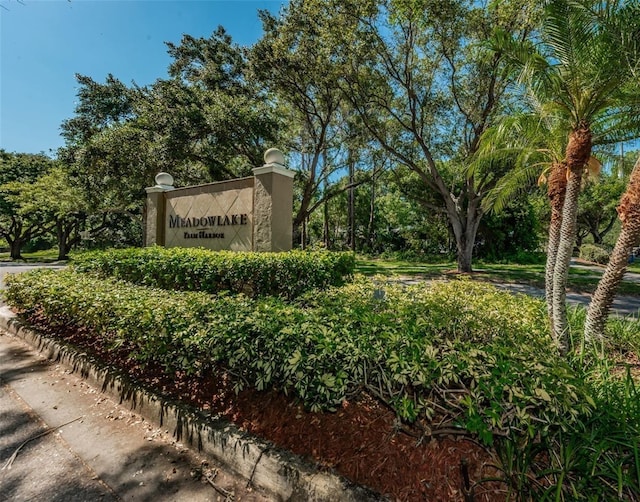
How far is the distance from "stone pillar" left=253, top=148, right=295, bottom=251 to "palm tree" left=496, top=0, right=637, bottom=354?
4287mm

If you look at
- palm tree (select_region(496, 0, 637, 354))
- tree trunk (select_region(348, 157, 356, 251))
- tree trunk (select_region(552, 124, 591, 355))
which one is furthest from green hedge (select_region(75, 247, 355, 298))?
tree trunk (select_region(348, 157, 356, 251))

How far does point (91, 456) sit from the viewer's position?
2.37 metres

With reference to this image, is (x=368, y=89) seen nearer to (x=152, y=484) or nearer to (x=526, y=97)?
Result: (x=526, y=97)

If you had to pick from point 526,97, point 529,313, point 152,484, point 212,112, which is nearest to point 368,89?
point 212,112

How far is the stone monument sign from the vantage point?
257 inches

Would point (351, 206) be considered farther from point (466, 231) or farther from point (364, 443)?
point (364, 443)

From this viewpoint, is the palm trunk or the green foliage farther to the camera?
the green foliage

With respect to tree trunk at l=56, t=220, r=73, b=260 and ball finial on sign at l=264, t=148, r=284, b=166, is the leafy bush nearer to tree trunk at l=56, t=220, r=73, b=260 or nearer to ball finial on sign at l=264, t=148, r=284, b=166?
ball finial on sign at l=264, t=148, r=284, b=166

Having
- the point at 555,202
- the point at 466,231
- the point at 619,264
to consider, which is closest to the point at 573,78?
the point at 555,202

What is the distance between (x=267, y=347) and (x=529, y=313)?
2.93m

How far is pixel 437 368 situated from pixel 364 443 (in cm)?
73

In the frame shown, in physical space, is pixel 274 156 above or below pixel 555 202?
above

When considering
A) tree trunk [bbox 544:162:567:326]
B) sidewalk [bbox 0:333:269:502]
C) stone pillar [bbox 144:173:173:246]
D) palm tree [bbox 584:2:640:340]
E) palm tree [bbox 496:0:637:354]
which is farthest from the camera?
stone pillar [bbox 144:173:173:246]

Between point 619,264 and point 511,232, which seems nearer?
point 619,264
